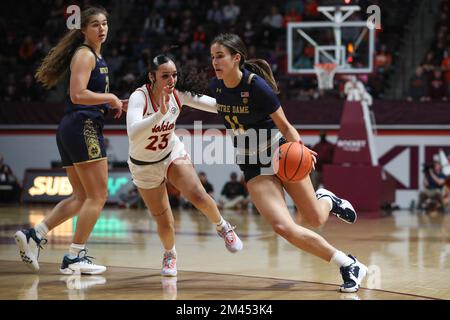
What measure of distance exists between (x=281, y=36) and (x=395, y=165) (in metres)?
4.75

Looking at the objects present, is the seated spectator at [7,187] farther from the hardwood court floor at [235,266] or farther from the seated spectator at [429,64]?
the seated spectator at [429,64]

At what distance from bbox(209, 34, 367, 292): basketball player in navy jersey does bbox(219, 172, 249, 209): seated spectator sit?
32.9 ft

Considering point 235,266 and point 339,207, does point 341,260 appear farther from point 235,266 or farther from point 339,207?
point 235,266

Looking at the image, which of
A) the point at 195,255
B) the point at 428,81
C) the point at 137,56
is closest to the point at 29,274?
the point at 195,255

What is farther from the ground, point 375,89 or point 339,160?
point 375,89

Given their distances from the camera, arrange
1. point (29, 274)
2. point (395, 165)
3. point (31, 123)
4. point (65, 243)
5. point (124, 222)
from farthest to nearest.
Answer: point (31, 123) < point (395, 165) < point (124, 222) < point (65, 243) < point (29, 274)

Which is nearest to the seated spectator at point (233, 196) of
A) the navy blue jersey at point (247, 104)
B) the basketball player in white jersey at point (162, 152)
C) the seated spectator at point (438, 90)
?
the seated spectator at point (438, 90)

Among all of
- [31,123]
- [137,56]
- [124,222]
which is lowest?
[124,222]

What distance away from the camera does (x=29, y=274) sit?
7.01 meters

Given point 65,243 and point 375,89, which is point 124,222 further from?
point 375,89

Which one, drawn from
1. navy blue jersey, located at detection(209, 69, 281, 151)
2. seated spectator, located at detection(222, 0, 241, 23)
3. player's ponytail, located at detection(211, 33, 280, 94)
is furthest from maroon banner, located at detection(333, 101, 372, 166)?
navy blue jersey, located at detection(209, 69, 281, 151)

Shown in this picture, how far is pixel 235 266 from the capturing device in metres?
7.69

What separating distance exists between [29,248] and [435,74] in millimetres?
11856

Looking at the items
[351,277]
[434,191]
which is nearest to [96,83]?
[351,277]
